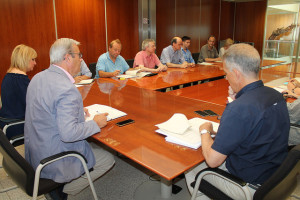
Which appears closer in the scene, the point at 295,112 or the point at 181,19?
the point at 295,112

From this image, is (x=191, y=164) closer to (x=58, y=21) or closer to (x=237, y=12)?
(x=58, y=21)

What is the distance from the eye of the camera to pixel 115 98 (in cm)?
250

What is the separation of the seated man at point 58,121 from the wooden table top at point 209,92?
1.26 metres

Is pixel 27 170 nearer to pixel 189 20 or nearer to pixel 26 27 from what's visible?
pixel 26 27

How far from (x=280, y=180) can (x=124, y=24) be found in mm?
5648

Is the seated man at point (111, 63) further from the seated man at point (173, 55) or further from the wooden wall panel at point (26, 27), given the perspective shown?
the wooden wall panel at point (26, 27)

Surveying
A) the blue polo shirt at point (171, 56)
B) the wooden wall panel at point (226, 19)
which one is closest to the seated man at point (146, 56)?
the blue polo shirt at point (171, 56)

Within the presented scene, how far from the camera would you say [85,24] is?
17.6 ft

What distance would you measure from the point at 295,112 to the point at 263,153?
986mm

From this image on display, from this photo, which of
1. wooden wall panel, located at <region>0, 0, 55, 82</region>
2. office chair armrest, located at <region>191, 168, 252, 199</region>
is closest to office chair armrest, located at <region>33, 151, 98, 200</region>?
office chair armrest, located at <region>191, 168, 252, 199</region>

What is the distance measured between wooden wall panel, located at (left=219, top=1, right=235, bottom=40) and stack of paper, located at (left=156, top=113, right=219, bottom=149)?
799 centimetres

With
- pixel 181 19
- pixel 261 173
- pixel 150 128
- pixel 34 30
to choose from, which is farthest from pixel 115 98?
pixel 181 19

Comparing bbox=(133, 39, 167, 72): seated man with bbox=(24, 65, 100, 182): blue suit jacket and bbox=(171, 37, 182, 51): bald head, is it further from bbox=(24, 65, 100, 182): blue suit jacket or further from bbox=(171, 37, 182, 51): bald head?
bbox=(24, 65, 100, 182): blue suit jacket

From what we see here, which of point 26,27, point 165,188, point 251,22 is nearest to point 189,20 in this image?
point 251,22
